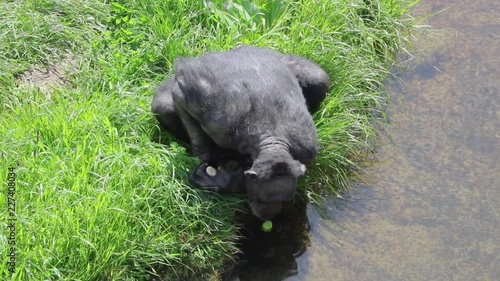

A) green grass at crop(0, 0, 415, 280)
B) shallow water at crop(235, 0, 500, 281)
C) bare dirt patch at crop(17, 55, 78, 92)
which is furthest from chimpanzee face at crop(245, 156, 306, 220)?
bare dirt patch at crop(17, 55, 78, 92)

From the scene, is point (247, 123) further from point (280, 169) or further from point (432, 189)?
point (432, 189)

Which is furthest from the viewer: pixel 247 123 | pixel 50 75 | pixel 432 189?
pixel 50 75

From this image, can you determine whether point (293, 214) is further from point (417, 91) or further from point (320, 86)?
point (417, 91)

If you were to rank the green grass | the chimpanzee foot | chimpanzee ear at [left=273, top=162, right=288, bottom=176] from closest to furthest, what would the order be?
1. the green grass
2. chimpanzee ear at [left=273, top=162, right=288, bottom=176]
3. the chimpanzee foot

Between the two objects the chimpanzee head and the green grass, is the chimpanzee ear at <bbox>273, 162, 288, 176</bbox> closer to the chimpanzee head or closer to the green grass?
the chimpanzee head

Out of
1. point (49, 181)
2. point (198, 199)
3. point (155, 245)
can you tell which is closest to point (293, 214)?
point (198, 199)

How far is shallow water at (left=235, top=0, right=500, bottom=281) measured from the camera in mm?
6531

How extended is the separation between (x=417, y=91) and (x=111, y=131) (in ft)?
9.50

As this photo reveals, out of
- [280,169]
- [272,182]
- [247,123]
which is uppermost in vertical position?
[247,123]

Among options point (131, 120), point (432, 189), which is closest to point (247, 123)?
point (131, 120)

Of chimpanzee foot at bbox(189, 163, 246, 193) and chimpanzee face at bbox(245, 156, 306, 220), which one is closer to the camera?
chimpanzee face at bbox(245, 156, 306, 220)

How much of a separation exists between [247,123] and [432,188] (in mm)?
1703

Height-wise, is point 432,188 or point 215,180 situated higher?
point 215,180

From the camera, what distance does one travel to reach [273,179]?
20.5 feet
